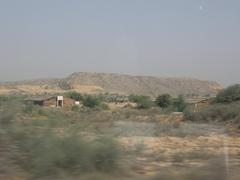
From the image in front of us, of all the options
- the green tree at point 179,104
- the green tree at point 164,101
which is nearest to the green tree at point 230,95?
the green tree at point 179,104

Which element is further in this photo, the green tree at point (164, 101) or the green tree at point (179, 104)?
the green tree at point (164, 101)

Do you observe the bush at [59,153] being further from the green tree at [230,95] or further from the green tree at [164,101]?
the green tree at [164,101]

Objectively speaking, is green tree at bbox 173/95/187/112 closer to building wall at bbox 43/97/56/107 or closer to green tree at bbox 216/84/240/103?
green tree at bbox 216/84/240/103

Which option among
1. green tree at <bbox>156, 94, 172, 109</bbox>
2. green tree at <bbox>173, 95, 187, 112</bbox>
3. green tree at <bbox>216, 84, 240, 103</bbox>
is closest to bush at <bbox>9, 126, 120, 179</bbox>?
green tree at <bbox>216, 84, 240, 103</bbox>

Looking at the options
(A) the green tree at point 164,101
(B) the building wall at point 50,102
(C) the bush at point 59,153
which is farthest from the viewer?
(A) the green tree at point 164,101

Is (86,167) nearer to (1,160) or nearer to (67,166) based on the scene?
(67,166)

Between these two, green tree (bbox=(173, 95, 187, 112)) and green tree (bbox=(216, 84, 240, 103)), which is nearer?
green tree (bbox=(216, 84, 240, 103))

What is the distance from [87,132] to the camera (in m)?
17.1

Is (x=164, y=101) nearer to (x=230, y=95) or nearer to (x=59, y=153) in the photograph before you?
(x=230, y=95)

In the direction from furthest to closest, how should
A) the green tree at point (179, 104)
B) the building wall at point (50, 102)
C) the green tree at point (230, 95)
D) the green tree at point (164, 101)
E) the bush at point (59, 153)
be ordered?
the green tree at point (164, 101), the building wall at point (50, 102), the green tree at point (179, 104), the green tree at point (230, 95), the bush at point (59, 153)

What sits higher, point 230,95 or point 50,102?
point 230,95

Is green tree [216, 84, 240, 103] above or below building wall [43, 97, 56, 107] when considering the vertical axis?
above

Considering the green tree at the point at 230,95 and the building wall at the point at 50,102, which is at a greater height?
the green tree at the point at 230,95

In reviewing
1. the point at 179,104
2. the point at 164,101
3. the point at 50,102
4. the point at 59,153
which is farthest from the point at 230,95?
the point at 59,153
